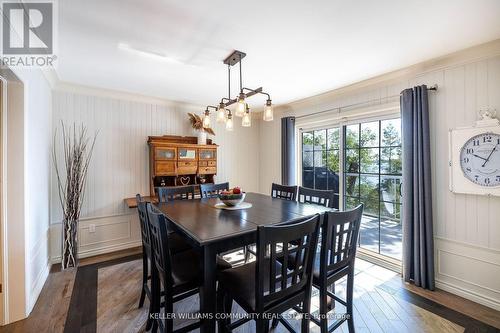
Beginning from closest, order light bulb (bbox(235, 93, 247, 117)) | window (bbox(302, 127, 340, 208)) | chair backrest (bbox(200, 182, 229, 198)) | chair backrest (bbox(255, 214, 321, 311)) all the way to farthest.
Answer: chair backrest (bbox(255, 214, 321, 311))
light bulb (bbox(235, 93, 247, 117))
chair backrest (bbox(200, 182, 229, 198))
window (bbox(302, 127, 340, 208))

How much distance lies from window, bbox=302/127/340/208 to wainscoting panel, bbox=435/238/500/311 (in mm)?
1370

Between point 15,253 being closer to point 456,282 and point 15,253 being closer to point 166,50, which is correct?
point 166,50

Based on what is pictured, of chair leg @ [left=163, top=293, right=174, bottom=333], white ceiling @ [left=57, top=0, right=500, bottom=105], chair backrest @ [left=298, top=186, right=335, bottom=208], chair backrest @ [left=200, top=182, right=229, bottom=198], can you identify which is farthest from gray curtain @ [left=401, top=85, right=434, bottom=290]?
chair leg @ [left=163, top=293, right=174, bottom=333]

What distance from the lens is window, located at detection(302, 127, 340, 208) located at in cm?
358

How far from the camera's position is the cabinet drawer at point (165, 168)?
3.42 m

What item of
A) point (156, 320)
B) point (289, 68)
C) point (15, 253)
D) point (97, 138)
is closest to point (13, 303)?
point (15, 253)

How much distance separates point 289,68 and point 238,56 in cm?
67

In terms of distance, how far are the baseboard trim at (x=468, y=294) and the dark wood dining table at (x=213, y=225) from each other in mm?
1668

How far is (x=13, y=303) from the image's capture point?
1921mm

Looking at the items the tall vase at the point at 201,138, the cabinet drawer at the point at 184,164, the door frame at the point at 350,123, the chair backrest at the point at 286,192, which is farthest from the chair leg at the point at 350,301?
the tall vase at the point at 201,138

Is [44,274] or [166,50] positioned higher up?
[166,50]

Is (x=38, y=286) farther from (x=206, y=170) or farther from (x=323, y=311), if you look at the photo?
(x=323, y=311)

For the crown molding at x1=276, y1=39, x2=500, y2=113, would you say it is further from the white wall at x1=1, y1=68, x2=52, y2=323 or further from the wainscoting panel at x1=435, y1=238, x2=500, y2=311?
the white wall at x1=1, y1=68, x2=52, y2=323

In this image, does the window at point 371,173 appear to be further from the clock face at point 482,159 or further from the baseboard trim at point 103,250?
the baseboard trim at point 103,250
